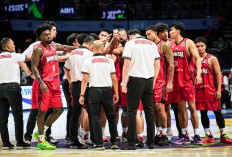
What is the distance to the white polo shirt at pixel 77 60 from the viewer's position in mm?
7774

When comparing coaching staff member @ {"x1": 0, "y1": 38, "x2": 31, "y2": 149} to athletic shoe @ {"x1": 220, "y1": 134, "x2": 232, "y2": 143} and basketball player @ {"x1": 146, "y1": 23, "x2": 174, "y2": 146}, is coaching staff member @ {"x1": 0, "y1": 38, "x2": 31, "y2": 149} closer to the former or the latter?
basketball player @ {"x1": 146, "y1": 23, "x2": 174, "y2": 146}

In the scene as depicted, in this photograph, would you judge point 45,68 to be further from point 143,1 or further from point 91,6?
point 143,1

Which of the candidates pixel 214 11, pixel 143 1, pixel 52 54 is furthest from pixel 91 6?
pixel 52 54

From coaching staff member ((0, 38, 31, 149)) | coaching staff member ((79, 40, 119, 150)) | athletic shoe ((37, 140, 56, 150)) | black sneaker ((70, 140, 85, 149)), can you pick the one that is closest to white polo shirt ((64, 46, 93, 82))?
coaching staff member ((79, 40, 119, 150))

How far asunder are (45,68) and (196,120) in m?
2.87

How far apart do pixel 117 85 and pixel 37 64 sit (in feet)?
4.70

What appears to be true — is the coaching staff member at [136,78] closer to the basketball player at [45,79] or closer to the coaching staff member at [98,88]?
the coaching staff member at [98,88]

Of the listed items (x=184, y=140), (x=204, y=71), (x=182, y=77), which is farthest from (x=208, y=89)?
(x=184, y=140)

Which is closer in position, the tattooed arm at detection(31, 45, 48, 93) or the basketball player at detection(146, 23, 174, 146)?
the tattooed arm at detection(31, 45, 48, 93)

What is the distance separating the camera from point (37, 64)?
746 cm

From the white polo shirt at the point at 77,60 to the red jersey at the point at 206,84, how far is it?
225 cm

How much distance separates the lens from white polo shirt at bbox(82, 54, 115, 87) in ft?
23.5

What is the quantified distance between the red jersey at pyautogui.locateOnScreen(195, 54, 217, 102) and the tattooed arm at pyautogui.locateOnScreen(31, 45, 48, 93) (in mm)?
3010

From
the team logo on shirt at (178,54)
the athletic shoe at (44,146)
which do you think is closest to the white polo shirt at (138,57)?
the team logo on shirt at (178,54)
